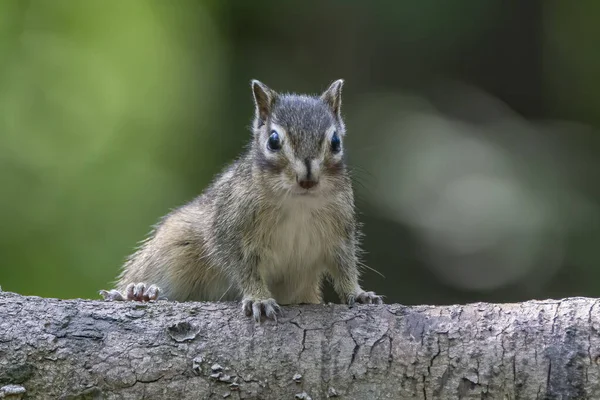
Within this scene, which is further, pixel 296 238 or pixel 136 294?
pixel 136 294

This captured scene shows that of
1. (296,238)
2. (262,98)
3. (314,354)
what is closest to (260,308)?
(314,354)

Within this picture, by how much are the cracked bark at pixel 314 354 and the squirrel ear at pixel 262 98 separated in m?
1.20

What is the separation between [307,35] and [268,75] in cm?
52

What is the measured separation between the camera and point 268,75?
7648mm

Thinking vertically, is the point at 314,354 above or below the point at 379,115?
below

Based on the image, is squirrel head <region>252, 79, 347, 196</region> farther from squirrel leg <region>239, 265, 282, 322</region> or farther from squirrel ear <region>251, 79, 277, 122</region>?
squirrel leg <region>239, 265, 282, 322</region>

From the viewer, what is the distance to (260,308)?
3.77 m

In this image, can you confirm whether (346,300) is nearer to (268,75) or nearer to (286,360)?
(286,360)

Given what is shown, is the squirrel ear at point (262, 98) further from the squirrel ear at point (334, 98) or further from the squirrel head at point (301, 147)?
the squirrel ear at point (334, 98)

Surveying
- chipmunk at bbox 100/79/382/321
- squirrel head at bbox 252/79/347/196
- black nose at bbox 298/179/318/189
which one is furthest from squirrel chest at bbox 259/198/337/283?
black nose at bbox 298/179/318/189

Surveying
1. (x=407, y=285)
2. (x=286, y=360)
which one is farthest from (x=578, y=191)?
(x=286, y=360)

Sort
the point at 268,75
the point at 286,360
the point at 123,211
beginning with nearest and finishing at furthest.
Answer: the point at 286,360
the point at 123,211
the point at 268,75

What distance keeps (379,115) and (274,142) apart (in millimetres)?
3903

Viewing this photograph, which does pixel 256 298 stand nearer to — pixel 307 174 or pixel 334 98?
pixel 307 174
